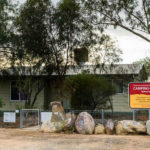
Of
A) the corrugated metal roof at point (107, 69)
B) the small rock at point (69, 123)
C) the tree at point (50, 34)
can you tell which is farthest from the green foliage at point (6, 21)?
the small rock at point (69, 123)

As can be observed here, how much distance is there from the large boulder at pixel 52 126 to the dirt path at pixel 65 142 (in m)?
0.64

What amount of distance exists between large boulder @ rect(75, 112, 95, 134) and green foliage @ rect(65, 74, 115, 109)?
4471 millimetres

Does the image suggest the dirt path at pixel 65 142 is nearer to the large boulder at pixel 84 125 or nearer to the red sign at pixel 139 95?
the large boulder at pixel 84 125

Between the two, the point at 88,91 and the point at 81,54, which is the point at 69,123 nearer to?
the point at 88,91

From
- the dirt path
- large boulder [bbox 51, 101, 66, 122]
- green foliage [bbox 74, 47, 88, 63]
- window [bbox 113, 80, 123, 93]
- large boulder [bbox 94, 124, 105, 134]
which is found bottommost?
the dirt path

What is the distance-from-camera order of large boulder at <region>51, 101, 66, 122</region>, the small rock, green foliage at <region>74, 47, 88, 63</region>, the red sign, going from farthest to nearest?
1. green foliage at <region>74, 47, 88, 63</region>
2. the red sign
3. large boulder at <region>51, 101, 66, 122</region>
4. the small rock

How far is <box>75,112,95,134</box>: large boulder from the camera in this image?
1502 cm

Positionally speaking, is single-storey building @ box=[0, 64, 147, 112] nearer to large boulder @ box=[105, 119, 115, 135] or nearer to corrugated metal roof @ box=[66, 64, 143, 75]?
corrugated metal roof @ box=[66, 64, 143, 75]

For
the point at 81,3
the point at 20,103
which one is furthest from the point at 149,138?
the point at 20,103

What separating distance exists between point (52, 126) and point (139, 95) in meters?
4.34

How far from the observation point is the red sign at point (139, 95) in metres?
16.3

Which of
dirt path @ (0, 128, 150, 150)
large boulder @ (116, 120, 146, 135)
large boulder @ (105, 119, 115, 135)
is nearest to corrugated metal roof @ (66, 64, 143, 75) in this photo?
large boulder @ (105, 119, 115, 135)

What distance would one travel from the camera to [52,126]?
15.7 meters

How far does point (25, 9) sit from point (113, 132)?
10.5 meters
